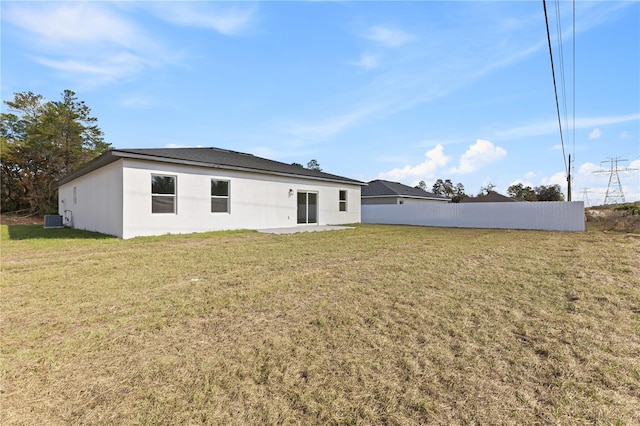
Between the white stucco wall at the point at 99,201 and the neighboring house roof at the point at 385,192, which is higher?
the neighboring house roof at the point at 385,192

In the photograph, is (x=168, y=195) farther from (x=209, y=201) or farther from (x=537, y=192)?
(x=537, y=192)

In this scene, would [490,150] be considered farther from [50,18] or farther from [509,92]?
[50,18]

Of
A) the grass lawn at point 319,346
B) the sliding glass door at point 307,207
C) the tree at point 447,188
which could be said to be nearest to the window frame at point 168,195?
the grass lawn at point 319,346

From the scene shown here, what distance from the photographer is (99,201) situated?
38.8 ft

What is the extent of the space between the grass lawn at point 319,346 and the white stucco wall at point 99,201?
542cm

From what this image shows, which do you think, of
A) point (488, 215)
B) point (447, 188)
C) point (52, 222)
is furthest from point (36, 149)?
point (447, 188)

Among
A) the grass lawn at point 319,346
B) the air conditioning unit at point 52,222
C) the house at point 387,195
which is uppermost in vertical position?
the house at point 387,195

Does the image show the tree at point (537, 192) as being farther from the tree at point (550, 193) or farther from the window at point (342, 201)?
the window at point (342, 201)

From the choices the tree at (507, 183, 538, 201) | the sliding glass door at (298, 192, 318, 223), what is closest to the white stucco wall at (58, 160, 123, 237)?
the sliding glass door at (298, 192, 318, 223)

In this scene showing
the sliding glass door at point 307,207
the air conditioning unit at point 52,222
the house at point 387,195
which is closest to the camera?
the air conditioning unit at point 52,222

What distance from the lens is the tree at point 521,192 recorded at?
4280cm

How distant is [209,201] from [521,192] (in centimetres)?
5051

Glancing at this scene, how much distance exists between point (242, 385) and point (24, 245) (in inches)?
397

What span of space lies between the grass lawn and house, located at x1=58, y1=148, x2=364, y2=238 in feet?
17.3
